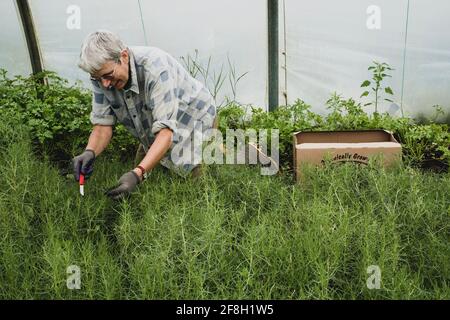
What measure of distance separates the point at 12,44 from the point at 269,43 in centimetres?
228

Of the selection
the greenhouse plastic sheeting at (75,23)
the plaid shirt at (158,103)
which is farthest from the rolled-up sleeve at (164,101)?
the greenhouse plastic sheeting at (75,23)

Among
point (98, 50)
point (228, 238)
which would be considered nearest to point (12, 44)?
point (98, 50)

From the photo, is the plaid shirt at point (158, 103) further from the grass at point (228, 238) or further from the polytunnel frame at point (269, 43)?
the polytunnel frame at point (269, 43)

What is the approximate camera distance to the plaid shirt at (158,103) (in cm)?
275

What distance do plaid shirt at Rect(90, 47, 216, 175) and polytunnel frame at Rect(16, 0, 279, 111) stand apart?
1.40 meters

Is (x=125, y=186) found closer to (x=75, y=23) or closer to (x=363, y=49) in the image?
(x=75, y=23)

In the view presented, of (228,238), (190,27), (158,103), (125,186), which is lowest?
(228,238)

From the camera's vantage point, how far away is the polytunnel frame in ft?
14.7

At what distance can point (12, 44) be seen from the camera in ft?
15.6

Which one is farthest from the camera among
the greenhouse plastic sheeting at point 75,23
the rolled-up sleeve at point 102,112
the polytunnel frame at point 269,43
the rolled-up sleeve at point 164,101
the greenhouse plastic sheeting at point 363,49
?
the greenhouse plastic sheeting at point 75,23

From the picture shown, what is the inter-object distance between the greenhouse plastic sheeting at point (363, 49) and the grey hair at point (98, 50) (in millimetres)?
2225
